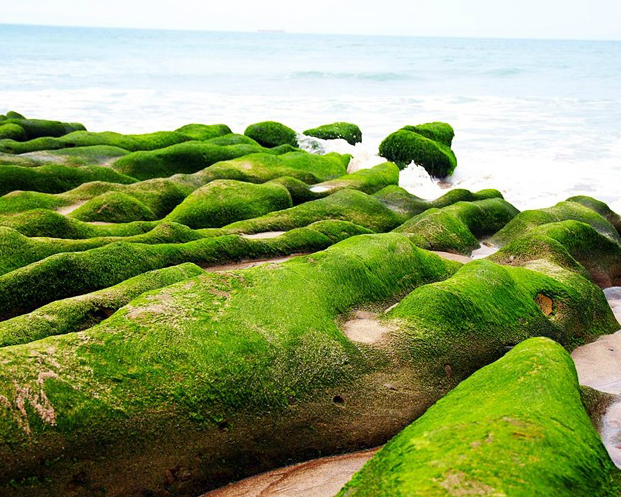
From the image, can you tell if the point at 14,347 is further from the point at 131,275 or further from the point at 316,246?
the point at 316,246

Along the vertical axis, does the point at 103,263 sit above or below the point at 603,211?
above

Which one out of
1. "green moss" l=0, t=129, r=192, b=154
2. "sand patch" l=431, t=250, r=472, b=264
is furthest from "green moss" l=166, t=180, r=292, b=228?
Answer: "green moss" l=0, t=129, r=192, b=154


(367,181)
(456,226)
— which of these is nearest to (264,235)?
(456,226)

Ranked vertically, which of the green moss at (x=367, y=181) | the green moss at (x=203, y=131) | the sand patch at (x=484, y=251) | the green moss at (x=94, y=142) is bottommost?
the sand patch at (x=484, y=251)

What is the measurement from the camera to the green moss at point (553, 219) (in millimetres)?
8156

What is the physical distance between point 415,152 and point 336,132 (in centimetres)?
300

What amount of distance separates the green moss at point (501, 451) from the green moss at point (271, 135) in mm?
12279

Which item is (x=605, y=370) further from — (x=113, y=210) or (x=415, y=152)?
(x=415, y=152)

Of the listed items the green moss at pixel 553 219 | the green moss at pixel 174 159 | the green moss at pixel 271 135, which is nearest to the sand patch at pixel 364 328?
the green moss at pixel 553 219

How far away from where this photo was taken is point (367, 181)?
10.3 m

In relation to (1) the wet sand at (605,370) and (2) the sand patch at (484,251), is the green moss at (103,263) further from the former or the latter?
(1) the wet sand at (605,370)

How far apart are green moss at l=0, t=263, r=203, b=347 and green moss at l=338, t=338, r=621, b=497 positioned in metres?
2.33

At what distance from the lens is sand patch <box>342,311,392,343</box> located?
4308mm

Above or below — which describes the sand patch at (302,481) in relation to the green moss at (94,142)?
below
